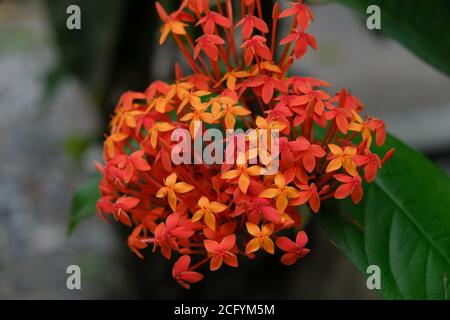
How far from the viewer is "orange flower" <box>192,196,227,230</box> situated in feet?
3.02

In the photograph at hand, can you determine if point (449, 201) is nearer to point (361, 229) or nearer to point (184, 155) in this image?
point (361, 229)

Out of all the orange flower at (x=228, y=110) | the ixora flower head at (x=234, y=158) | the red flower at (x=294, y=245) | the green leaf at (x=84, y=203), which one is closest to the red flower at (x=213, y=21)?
the ixora flower head at (x=234, y=158)

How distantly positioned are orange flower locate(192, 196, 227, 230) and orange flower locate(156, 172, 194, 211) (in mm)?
39

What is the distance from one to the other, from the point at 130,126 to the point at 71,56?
1.13 m

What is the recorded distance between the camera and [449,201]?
1.07 metres

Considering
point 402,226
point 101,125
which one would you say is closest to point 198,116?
point 402,226

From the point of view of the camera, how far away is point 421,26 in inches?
47.6

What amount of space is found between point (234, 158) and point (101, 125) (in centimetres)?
134

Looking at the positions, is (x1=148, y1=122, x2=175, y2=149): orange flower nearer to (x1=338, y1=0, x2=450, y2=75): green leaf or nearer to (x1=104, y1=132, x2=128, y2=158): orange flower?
(x1=104, y1=132, x2=128, y2=158): orange flower

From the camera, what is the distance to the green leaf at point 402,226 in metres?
1.02

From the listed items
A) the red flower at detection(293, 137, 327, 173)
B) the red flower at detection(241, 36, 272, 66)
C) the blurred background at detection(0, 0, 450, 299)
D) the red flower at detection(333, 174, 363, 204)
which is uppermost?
the red flower at detection(241, 36, 272, 66)

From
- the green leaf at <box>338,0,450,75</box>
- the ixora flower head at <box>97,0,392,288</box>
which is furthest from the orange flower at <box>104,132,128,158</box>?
the green leaf at <box>338,0,450,75</box>

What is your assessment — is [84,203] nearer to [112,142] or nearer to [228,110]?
[112,142]

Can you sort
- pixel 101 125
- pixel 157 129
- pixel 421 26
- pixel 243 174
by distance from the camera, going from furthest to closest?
pixel 101 125, pixel 421 26, pixel 157 129, pixel 243 174
